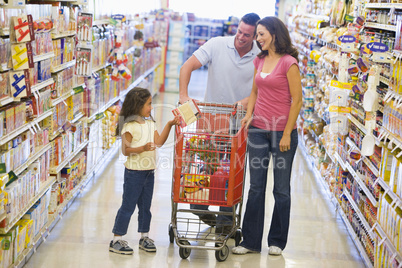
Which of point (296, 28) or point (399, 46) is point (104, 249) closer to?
point (399, 46)

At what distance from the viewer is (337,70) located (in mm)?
5746

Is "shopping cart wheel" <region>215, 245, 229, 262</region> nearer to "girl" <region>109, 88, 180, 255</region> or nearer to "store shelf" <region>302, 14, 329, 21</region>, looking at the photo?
"girl" <region>109, 88, 180, 255</region>

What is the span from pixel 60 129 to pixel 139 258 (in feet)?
4.49

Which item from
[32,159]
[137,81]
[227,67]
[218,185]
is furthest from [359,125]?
[137,81]

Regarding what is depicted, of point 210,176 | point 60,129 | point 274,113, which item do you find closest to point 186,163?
point 210,176

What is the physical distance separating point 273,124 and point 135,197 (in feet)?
3.75

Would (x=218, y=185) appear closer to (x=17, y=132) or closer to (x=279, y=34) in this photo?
(x=279, y=34)

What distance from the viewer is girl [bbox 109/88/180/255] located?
13.3 ft

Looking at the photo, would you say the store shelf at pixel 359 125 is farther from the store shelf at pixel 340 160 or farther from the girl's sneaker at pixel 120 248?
the girl's sneaker at pixel 120 248

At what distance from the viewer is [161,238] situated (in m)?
4.62

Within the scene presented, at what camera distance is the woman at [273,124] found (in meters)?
3.98

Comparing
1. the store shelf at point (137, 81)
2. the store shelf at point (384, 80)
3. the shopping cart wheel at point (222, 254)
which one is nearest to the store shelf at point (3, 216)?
the shopping cart wheel at point (222, 254)

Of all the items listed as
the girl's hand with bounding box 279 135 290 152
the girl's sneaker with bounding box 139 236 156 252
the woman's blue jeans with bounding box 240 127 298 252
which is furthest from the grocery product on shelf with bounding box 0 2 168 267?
the girl's hand with bounding box 279 135 290 152

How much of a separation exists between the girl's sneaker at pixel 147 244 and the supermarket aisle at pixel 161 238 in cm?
4
